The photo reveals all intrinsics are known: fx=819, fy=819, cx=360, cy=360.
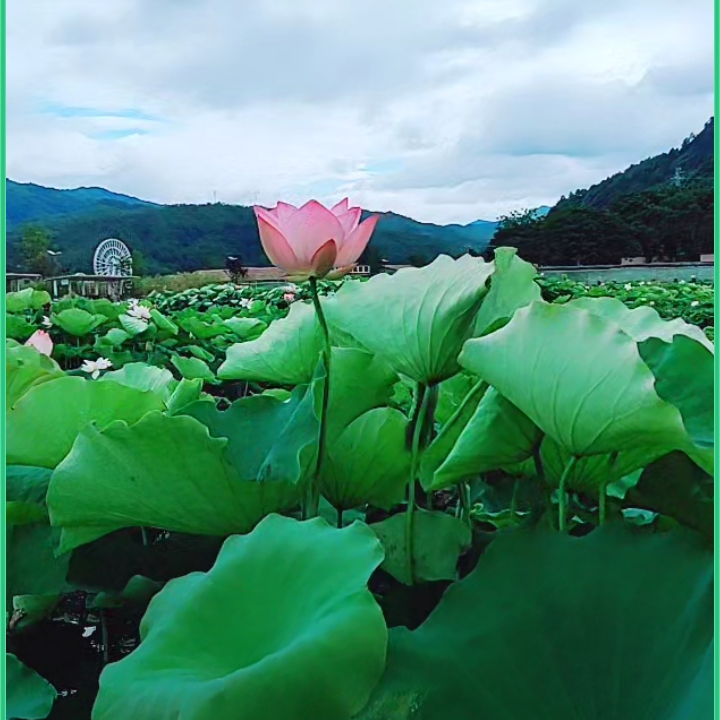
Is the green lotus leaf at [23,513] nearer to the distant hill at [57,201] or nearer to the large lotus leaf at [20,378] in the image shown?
the large lotus leaf at [20,378]

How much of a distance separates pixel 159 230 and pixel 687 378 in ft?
28.5

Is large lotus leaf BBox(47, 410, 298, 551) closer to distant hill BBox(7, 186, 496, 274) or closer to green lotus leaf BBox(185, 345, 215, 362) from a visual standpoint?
green lotus leaf BBox(185, 345, 215, 362)

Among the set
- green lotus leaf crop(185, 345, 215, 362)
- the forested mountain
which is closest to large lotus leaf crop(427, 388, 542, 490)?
green lotus leaf crop(185, 345, 215, 362)

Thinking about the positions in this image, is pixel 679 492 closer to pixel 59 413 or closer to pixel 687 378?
pixel 687 378

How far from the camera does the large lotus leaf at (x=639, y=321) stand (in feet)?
1.11

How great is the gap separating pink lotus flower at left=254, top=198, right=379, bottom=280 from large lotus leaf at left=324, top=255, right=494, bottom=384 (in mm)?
33

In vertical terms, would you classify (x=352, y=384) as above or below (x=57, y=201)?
below

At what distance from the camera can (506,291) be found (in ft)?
1.11

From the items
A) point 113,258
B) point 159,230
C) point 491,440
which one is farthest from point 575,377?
point 159,230

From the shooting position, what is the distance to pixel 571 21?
4.66ft

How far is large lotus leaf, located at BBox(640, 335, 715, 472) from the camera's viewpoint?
0.27 metres

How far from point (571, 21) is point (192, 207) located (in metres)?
6.75

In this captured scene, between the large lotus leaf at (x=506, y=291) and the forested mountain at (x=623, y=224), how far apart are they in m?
8.41

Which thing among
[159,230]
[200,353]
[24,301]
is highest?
[159,230]
